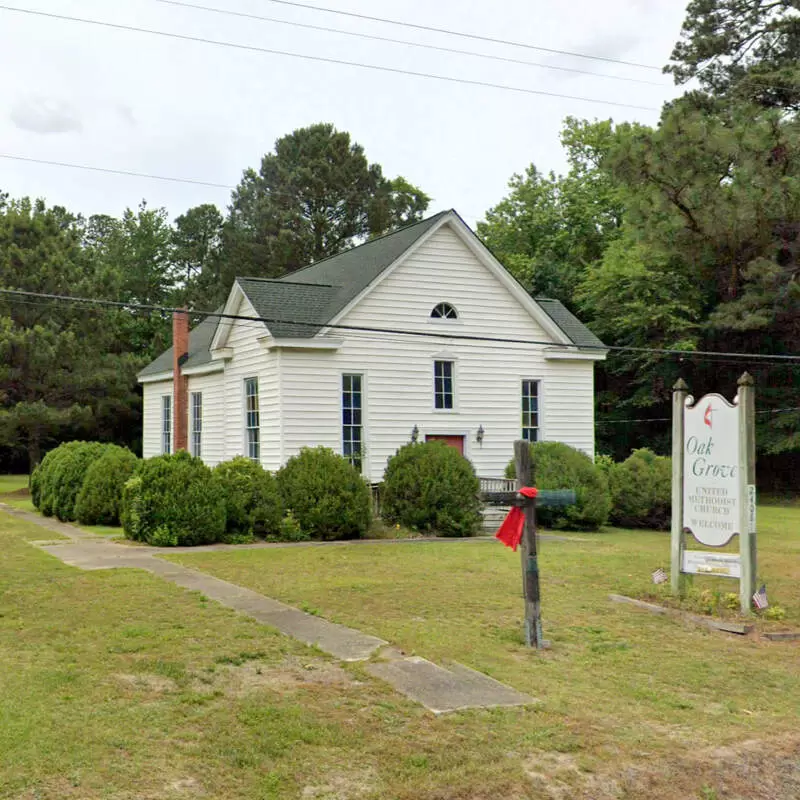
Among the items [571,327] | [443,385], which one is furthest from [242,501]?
[571,327]

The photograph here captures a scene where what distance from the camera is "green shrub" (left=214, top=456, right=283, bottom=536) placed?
56.8 ft

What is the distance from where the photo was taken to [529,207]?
47625mm

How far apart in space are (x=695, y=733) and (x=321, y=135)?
56828 millimetres

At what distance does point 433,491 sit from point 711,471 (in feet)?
27.5

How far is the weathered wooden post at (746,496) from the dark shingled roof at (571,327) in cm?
1333

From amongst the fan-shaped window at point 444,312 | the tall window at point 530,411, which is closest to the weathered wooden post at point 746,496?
the fan-shaped window at point 444,312

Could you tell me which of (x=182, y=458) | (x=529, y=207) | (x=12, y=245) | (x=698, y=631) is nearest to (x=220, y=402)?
(x=182, y=458)

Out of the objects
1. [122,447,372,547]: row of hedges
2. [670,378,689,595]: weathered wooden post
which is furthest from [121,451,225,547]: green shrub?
[670,378,689,595]: weathered wooden post

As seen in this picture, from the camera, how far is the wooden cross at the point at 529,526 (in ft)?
27.5

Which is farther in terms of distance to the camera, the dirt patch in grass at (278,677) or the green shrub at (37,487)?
the green shrub at (37,487)

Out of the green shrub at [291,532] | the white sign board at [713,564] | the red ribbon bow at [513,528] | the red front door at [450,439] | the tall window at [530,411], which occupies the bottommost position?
the green shrub at [291,532]

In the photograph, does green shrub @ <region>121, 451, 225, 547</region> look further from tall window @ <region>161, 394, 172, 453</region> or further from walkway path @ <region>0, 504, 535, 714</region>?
tall window @ <region>161, 394, 172, 453</region>

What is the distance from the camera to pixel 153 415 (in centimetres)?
3128

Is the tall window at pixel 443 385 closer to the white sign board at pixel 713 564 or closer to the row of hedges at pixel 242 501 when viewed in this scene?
the row of hedges at pixel 242 501
